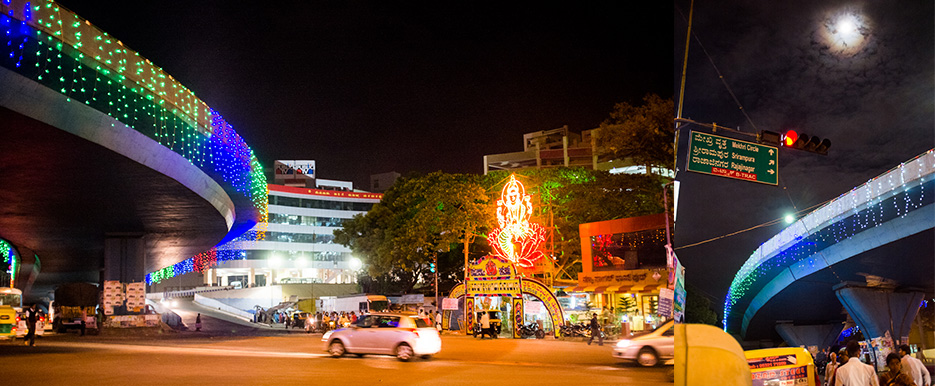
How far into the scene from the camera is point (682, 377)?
3.28m

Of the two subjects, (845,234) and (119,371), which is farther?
(845,234)

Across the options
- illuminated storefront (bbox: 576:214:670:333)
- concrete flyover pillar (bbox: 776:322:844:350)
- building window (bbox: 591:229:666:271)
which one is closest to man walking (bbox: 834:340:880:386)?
illuminated storefront (bbox: 576:214:670:333)

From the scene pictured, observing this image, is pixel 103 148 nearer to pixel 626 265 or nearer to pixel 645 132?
pixel 645 132

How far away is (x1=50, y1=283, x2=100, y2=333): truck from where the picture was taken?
115 feet

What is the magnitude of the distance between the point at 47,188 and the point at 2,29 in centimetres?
1065

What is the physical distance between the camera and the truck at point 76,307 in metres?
34.9

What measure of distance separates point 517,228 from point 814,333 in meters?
19.5

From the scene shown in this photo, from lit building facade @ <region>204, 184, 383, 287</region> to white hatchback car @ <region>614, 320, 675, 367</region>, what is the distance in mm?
71335

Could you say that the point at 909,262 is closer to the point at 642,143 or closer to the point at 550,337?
the point at 642,143

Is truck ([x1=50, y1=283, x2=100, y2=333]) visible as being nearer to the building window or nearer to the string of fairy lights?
the building window

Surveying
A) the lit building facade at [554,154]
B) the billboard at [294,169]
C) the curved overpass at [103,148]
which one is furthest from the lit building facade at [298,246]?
the curved overpass at [103,148]

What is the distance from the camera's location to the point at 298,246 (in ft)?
295

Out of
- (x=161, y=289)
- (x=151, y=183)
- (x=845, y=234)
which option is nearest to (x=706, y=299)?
(x=845, y=234)

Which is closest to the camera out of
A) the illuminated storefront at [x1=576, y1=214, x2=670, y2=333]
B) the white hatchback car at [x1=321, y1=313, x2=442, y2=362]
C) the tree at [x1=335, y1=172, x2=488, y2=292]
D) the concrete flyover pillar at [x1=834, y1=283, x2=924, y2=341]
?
the white hatchback car at [x1=321, y1=313, x2=442, y2=362]
